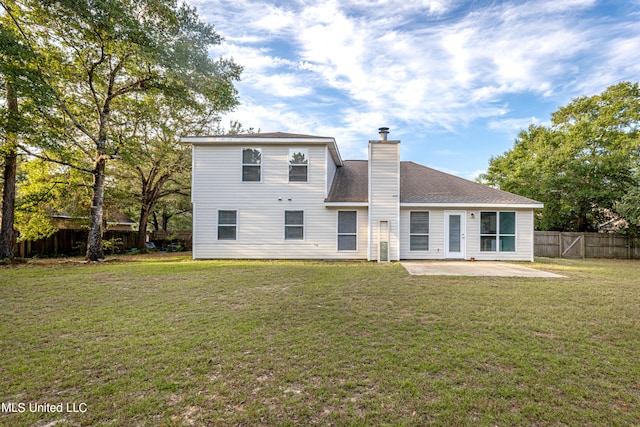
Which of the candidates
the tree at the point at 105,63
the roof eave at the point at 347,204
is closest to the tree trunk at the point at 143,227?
the tree at the point at 105,63

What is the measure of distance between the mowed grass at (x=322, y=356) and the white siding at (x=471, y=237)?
602 centimetres

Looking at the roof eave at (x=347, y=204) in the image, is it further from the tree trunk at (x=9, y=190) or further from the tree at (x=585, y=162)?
the tree at (x=585, y=162)

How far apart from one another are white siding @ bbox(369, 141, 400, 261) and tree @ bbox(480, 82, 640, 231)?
1091 cm

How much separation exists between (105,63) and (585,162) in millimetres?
23950

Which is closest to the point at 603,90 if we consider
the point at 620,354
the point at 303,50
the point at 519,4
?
the point at 519,4

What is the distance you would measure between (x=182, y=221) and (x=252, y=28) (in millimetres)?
23264

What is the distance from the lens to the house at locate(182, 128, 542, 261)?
12.3 metres

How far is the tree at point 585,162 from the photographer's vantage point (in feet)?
52.6

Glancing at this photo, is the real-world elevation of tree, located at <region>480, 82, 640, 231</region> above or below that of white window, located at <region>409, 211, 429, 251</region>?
above

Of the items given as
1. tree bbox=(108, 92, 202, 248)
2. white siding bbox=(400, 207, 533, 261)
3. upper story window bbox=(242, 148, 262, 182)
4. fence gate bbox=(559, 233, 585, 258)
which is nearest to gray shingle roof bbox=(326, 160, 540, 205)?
white siding bbox=(400, 207, 533, 261)

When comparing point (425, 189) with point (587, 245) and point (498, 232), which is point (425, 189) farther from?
point (587, 245)

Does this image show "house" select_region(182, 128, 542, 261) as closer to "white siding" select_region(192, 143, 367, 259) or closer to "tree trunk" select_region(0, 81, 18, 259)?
"white siding" select_region(192, 143, 367, 259)

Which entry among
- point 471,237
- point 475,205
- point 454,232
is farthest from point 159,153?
point 471,237

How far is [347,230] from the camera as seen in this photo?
41.2ft
